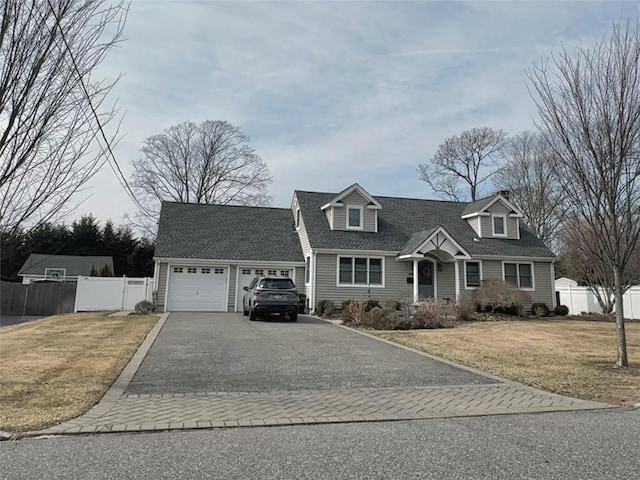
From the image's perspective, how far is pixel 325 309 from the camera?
20.7 m

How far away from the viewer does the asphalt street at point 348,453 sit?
3.96 meters

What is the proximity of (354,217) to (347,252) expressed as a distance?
2.53 m

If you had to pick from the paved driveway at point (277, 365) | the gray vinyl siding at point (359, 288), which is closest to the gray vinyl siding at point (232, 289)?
the gray vinyl siding at point (359, 288)

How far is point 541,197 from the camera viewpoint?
115 ft

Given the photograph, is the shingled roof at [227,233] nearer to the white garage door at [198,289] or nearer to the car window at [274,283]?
the white garage door at [198,289]

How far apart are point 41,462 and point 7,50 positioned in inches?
182

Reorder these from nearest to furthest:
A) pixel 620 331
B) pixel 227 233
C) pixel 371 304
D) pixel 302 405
A: pixel 302 405 < pixel 620 331 < pixel 371 304 < pixel 227 233

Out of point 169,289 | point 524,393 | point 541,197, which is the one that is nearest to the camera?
point 524,393

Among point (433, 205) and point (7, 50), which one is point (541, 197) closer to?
point (433, 205)

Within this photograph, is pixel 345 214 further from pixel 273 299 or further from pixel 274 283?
pixel 273 299

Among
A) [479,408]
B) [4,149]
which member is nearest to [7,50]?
[4,149]

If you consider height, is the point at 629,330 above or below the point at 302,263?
below

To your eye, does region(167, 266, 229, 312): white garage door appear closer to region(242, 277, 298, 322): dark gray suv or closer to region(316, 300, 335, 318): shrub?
region(316, 300, 335, 318): shrub

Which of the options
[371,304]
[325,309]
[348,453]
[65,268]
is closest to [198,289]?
[325,309]
